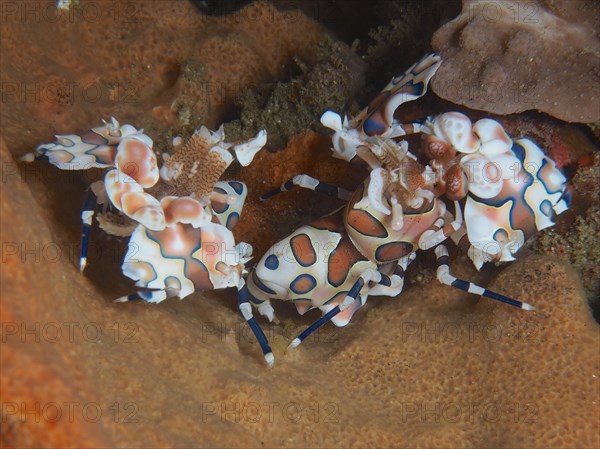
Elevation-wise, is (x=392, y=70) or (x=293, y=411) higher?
(x=392, y=70)

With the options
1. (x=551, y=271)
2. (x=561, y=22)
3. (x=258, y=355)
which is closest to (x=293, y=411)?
(x=258, y=355)

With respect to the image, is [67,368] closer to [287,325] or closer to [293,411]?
[293,411]

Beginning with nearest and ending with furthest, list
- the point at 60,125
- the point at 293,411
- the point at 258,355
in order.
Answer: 1. the point at 293,411
2. the point at 258,355
3. the point at 60,125

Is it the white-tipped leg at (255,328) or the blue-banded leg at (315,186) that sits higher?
the blue-banded leg at (315,186)

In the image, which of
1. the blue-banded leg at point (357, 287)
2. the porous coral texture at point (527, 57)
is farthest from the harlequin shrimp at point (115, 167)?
the porous coral texture at point (527, 57)

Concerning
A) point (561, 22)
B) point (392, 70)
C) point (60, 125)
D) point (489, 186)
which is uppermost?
point (60, 125)

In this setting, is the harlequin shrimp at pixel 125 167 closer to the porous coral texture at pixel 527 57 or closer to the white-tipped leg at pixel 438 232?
the white-tipped leg at pixel 438 232

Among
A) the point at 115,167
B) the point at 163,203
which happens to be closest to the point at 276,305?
the point at 163,203

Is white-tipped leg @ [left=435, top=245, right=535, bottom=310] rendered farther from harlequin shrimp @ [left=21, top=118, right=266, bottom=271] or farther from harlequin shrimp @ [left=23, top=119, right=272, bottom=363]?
harlequin shrimp @ [left=21, top=118, right=266, bottom=271]
